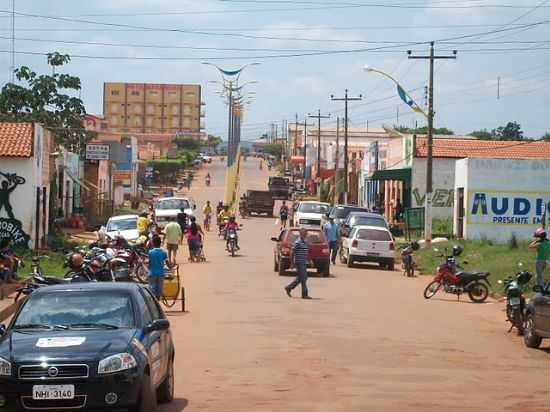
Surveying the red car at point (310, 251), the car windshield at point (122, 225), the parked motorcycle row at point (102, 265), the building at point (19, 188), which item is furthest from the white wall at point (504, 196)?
the parked motorcycle row at point (102, 265)

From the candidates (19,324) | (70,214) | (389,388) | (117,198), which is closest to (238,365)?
(389,388)

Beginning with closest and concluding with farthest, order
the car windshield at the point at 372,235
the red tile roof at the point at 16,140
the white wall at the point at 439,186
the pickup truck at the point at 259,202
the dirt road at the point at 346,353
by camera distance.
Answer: the dirt road at the point at 346,353
the car windshield at the point at 372,235
the red tile roof at the point at 16,140
the white wall at the point at 439,186
the pickup truck at the point at 259,202

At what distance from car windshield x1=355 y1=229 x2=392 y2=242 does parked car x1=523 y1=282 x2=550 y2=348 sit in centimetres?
1891

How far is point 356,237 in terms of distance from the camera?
39.0 metres

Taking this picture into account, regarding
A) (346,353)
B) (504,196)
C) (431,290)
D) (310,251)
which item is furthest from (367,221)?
(346,353)

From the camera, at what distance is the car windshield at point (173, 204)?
53.2 meters

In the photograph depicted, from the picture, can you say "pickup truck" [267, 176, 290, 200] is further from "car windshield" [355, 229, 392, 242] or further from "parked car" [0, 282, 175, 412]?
"parked car" [0, 282, 175, 412]

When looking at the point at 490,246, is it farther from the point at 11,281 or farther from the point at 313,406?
the point at 313,406

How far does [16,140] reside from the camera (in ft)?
136

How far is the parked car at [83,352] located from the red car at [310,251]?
22.0 metres

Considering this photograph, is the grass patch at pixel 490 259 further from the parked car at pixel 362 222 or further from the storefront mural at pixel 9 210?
the storefront mural at pixel 9 210

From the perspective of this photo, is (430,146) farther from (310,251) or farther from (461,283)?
(461,283)

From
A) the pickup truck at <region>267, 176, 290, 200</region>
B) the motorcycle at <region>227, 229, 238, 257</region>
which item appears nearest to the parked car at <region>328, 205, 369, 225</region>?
the motorcycle at <region>227, 229, 238, 257</region>

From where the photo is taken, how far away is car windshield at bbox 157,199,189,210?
174 ft
